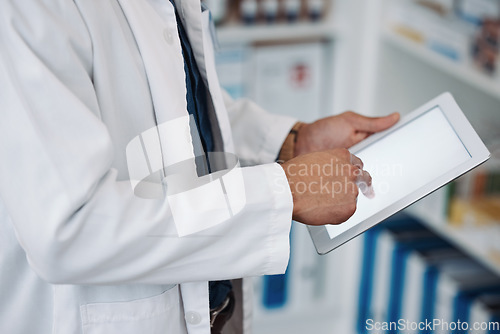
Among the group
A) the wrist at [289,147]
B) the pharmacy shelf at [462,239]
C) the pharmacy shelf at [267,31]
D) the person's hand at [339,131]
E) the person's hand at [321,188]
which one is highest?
the person's hand at [321,188]

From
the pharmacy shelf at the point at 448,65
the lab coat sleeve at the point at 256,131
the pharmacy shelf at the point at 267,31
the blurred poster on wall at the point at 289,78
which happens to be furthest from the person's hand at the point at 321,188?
the blurred poster on wall at the point at 289,78

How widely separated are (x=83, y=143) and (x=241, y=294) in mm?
480

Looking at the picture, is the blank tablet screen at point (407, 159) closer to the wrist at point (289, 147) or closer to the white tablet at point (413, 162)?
the white tablet at point (413, 162)

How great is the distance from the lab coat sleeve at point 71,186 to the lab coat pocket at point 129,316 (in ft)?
0.27

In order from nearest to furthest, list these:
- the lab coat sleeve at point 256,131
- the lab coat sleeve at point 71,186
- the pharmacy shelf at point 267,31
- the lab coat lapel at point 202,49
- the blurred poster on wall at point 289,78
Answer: the lab coat sleeve at point 71,186 < the lab coat lapel at point 202,49 < the lab coat sleeve at point 256,131 < the pharmacy shelf at point 267,31 < the blurred poster on wall at point 289,78

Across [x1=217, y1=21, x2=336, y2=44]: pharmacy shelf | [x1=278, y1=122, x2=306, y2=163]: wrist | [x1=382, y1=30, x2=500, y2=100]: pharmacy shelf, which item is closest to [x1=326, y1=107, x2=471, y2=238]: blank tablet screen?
[x1=278, y1=122, x2=306, y2=163]: wrist

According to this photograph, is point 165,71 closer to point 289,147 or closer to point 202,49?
point 202,49

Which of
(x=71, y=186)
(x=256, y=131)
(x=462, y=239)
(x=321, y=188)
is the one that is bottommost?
(x=462, y=239)

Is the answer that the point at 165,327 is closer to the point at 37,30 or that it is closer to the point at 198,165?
the point at 198,165

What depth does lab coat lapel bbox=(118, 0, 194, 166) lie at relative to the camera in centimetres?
80

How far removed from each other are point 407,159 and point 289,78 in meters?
1.00

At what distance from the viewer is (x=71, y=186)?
66 cm

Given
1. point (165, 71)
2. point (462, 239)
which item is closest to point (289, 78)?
point (462, 239)

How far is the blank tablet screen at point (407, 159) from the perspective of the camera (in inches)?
35.8
